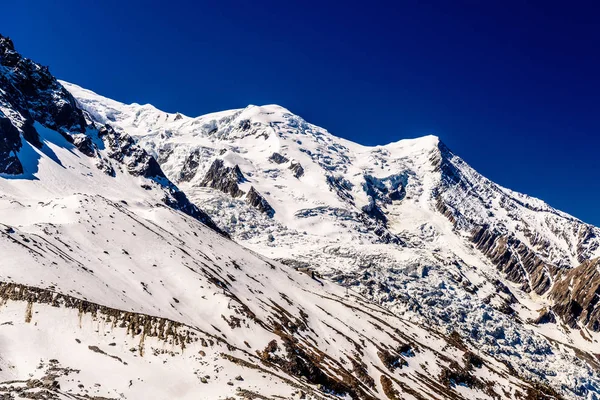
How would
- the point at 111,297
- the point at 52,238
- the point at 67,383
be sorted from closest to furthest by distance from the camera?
the point at 67,383
the point at 111,297
the point at 52,238

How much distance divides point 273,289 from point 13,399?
476 ft

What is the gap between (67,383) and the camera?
4975 cm

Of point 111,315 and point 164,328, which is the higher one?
point 164,328

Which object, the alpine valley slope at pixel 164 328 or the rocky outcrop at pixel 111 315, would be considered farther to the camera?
the rocky outcrop at pixel 111 315

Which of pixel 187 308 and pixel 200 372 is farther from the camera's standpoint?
pixel 187 308

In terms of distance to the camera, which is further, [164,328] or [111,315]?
[164,328]

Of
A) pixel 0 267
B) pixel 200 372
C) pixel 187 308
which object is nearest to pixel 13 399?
pixel 200 372

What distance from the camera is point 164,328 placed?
76.2 meters

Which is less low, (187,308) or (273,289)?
(273,289)

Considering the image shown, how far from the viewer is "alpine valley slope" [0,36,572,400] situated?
188 ft

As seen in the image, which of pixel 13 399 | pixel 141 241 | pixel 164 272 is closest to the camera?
pixel 13 399

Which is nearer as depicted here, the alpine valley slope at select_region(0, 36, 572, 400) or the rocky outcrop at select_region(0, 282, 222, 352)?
the alpine valley slope at select_region(0, 36, 572, 400)

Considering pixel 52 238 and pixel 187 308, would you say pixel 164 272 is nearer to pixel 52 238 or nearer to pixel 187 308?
pixel 187 308

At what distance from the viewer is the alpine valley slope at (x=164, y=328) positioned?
5725 centimetres
